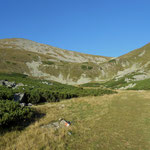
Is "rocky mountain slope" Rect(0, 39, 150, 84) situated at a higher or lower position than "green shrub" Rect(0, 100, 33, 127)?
higher

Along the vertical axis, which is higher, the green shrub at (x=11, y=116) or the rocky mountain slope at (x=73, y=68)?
the rocky mountain slope at (x=73, y=68)

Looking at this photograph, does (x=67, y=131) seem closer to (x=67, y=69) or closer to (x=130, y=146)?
(x=130, y=146)

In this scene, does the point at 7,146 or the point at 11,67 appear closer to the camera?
the point at 7,146

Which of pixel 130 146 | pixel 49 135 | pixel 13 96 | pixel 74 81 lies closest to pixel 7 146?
pixel 49 135

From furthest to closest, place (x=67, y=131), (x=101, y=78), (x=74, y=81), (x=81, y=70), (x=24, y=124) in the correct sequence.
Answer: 1. (x=81, y=70)
2. (x=101, y=78)
3. (x=74, y=81)
4. (x=24, y=124)
5. (x=67, y=131)

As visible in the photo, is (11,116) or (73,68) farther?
(73,68)

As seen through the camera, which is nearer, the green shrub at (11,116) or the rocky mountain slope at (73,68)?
the green shrub at (11,116)

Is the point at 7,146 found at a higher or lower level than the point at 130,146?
higher

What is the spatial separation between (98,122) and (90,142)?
12.4 ft

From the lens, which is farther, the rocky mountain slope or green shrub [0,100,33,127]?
the rocky mountain slope

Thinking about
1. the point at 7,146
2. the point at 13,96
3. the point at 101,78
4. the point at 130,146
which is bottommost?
the point at 130,146

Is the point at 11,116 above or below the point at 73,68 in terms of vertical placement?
below

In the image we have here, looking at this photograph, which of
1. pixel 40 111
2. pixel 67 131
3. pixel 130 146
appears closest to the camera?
pixel 130 146

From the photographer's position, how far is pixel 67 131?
29.8 feet
